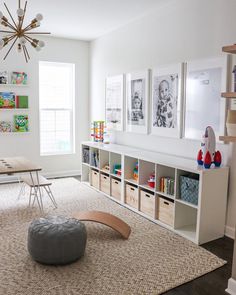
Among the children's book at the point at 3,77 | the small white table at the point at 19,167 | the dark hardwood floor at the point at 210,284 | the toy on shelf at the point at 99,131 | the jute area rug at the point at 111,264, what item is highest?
the children's book at the point at 3,77

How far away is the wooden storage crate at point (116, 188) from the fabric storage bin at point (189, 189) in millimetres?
1318

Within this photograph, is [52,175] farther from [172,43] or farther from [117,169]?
[172,43]

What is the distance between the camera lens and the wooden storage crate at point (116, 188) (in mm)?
4445

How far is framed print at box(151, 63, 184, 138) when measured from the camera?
379 cm

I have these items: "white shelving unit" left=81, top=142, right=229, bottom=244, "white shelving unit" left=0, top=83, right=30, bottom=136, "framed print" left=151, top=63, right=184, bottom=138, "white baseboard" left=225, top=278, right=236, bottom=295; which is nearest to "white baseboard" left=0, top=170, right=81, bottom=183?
"white shelving unit" left=0, top=83, right=30, bottom=136

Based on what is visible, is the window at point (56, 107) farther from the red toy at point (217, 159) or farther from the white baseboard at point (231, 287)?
the white baseboard at point (231, 287)

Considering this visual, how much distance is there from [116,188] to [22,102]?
2399 millimetres

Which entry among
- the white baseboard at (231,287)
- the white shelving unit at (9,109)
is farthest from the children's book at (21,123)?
the white baseboard at (231,287)

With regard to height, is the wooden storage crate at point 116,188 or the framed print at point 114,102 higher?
the framed print at point 114,102

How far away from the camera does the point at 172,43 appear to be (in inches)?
154

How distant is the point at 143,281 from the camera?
2408mm

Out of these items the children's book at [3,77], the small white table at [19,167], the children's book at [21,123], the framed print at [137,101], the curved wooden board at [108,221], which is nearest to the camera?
the curved wooden board at [108,221]

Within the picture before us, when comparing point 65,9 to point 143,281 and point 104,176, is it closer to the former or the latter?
point 104,176

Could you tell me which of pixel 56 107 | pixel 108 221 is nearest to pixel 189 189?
pixel 108 221
